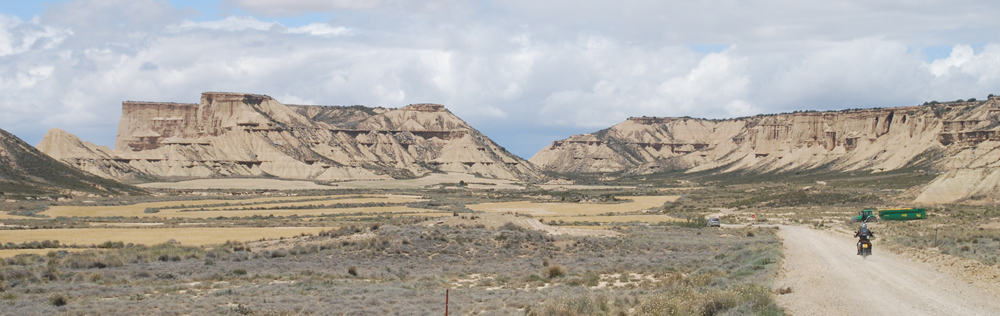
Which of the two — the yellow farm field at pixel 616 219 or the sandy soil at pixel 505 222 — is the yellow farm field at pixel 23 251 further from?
the yellow farm field at pixel 616 219

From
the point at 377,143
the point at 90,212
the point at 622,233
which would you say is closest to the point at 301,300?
the point at 622,233

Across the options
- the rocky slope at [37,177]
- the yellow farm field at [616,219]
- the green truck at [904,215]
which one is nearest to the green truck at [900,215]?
the green truck at [904,215]

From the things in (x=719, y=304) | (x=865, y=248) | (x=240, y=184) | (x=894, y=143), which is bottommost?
(x=719, y=304)

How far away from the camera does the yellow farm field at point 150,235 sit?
1474 inches

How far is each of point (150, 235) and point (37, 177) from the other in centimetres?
5804

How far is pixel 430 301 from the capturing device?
19.7 m

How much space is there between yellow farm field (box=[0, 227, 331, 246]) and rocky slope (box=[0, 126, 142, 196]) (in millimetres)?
40589

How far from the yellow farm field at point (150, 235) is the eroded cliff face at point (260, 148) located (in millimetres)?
98154


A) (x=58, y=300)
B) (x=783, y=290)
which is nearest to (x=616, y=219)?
(x=783, y=290)

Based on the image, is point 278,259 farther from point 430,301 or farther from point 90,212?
point 90,212

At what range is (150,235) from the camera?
4125cm

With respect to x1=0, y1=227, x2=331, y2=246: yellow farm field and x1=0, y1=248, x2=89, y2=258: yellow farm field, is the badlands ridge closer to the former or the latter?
x1=0, y1=227, x2=331, y2=246: yellow farm field

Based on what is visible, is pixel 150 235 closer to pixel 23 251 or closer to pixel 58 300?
pixel 23 251

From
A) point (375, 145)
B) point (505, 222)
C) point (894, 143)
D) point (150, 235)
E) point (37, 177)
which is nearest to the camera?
point (505, 222)
